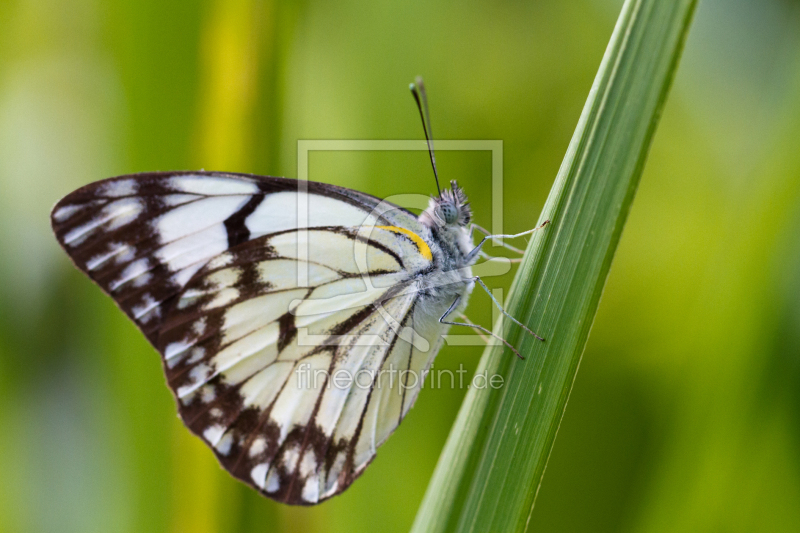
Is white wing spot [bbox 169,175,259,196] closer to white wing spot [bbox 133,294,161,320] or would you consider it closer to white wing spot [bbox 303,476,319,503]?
white wing spot [bbox 133,294,161,320]

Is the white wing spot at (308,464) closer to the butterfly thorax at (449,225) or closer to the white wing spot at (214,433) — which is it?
the white wing spot at (214,433)

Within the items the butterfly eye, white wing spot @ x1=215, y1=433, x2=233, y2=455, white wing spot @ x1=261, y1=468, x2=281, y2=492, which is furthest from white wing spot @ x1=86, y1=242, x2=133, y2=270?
the butterfly eye

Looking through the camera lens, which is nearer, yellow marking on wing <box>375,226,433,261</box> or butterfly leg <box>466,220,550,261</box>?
butterfly leg <box>466,220,550,261</box>

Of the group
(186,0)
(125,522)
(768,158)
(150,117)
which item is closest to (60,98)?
(150,117)

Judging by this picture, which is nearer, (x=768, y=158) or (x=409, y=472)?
(x=768, y=158)

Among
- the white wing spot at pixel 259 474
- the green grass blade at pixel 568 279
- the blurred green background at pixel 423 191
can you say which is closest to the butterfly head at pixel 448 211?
the blurred green background at pixel 423 191

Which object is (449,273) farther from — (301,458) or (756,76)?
(756,76)

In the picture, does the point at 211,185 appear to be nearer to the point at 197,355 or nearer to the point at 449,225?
the point at 197,355
